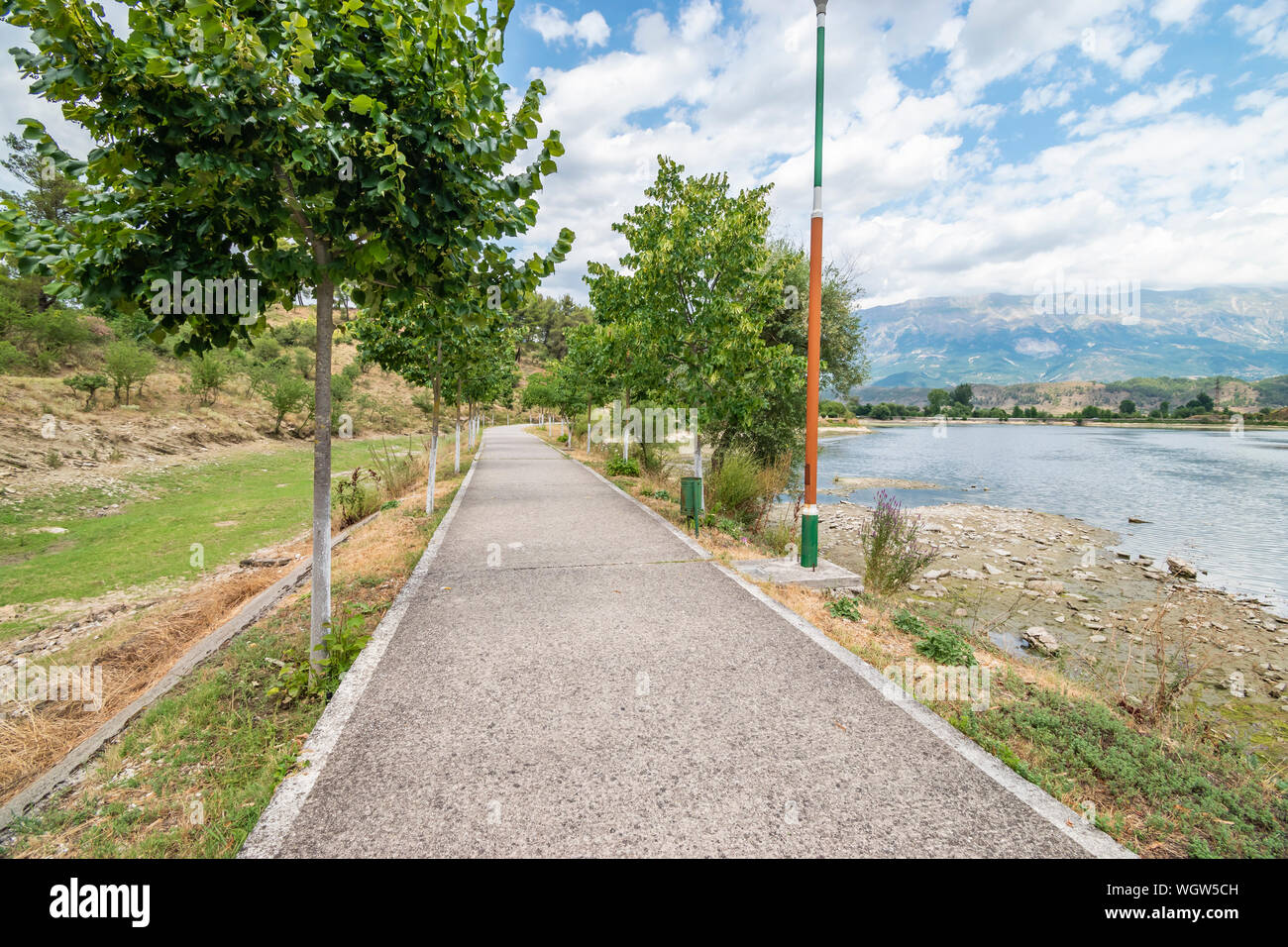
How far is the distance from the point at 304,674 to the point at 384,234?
3041 millimetres

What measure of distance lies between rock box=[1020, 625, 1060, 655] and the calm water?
518cm

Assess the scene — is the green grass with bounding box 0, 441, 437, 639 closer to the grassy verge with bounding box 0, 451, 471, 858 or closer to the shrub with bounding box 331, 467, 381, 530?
the shrub with bounding box 331, 467, 381, 530

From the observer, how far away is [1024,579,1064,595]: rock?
985cm

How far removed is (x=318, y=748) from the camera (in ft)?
10.0

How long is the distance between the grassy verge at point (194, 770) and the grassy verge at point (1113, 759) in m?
4.00

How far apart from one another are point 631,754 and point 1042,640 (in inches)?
272

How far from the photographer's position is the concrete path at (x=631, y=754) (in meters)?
2.39

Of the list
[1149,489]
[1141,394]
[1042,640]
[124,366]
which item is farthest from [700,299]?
[1141,394]

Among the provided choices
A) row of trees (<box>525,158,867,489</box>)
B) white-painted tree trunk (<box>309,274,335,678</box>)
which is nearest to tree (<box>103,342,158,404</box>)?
row of trees (<box>525,158,867,489</box>)

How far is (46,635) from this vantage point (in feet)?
22.5

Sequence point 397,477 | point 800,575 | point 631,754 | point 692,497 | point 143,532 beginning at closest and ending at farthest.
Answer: point 631,754 → point 800,575 → point 692,497 → point 143,532 → point 397,477

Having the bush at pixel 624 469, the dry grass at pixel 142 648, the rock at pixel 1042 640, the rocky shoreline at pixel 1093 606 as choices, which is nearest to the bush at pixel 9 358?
the dry grass at pixel 142 648

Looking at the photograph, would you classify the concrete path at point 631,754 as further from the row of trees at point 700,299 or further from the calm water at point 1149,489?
the calm water at point 1149,489

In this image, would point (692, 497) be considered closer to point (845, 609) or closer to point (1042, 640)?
point (845, 609)
